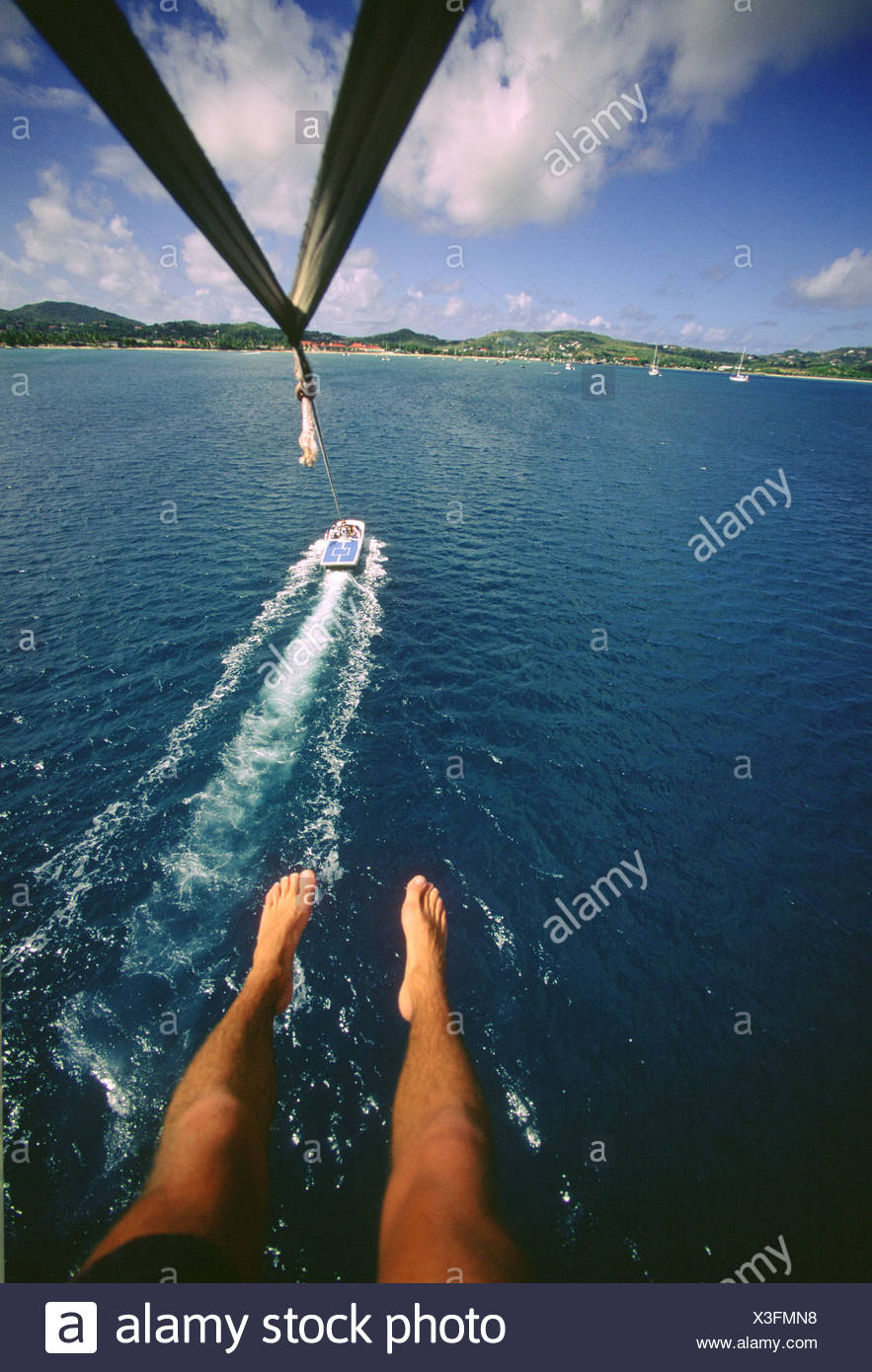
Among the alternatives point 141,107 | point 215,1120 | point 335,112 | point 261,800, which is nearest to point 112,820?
point 261,800

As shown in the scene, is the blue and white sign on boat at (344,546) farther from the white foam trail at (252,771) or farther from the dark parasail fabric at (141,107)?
the dark parasail fabric at (141,107)

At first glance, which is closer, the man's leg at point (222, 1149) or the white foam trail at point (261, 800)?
the man's leg at point (222, 1149)

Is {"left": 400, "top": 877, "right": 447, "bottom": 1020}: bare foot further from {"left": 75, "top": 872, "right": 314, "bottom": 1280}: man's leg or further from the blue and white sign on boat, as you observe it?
the blue and white sign on boat

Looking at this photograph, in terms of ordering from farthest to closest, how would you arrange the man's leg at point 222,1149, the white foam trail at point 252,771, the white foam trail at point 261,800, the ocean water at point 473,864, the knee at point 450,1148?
the white foam trail at point 252,771 → the white foam trail at point 261,800 → the ocean water at point 473,864 → the knee at point 450,1148 → the man's leg at point 222,1149

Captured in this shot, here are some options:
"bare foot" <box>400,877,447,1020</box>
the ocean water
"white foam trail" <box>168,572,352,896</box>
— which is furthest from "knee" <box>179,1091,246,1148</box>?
"white foam trail" <box>168,572,352,896</box>
